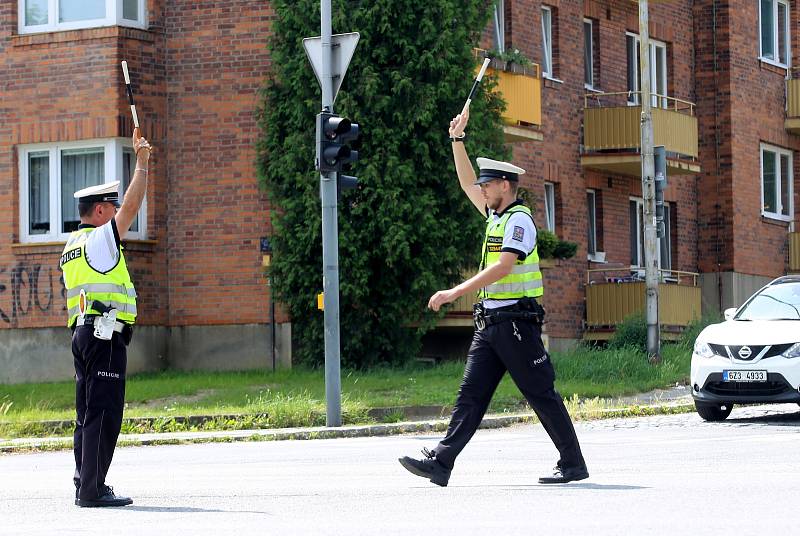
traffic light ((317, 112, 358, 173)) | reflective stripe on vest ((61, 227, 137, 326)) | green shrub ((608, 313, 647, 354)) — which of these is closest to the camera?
reflective stripe on vest ((61, 227, 137, 326))

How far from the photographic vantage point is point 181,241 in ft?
80.0

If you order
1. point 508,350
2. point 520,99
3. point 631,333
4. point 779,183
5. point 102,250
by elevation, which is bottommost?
point 631,333

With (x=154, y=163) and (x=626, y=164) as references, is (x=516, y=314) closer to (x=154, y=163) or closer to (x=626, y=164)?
(x=154, y=163)

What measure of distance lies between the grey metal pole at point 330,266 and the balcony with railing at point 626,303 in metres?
12.1

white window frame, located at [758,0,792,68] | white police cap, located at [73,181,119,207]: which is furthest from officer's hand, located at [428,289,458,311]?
white window frame, located at [758,0,792,68]

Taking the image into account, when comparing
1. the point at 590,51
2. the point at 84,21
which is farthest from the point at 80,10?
the point at 590,51

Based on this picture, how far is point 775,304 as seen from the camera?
57.9 ft

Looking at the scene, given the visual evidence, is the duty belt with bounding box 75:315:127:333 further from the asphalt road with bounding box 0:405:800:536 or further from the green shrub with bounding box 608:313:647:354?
the green shrub with bounding box 608:313:647:354

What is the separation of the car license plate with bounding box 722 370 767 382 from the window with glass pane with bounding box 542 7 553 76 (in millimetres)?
13610

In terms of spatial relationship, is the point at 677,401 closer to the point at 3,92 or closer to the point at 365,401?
the point at 365,401

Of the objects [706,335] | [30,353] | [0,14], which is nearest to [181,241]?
[30,353]

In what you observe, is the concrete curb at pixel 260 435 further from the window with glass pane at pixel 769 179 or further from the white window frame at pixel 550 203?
the window with glass pane at pixel 769 179

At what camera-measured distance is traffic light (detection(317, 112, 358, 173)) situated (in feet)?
54.2

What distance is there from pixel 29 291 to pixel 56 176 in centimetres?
176
